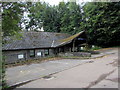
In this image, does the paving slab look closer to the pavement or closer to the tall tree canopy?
the pavement

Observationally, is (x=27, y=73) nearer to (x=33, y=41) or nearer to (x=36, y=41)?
(x=33, y=41)

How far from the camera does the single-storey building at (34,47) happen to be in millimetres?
15316

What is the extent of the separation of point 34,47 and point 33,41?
2.00 m

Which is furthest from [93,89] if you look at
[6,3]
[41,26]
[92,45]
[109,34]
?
[41,26]

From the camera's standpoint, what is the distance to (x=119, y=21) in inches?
1019

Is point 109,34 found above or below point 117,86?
above

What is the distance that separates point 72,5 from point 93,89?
3304 centimetres

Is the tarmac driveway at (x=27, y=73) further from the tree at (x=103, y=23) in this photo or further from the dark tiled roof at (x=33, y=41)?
the tree at (x=103, y=23)

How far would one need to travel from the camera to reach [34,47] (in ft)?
58.5

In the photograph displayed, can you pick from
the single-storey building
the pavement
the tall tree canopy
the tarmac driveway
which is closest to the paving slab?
the pavement

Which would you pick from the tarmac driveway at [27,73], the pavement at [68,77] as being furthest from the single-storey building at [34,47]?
Answer: the pavement at [68,77]

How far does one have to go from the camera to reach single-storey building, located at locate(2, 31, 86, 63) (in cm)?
1532

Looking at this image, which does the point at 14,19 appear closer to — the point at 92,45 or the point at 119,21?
the point at 119,21

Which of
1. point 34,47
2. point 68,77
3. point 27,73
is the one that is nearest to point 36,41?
point 34,47
